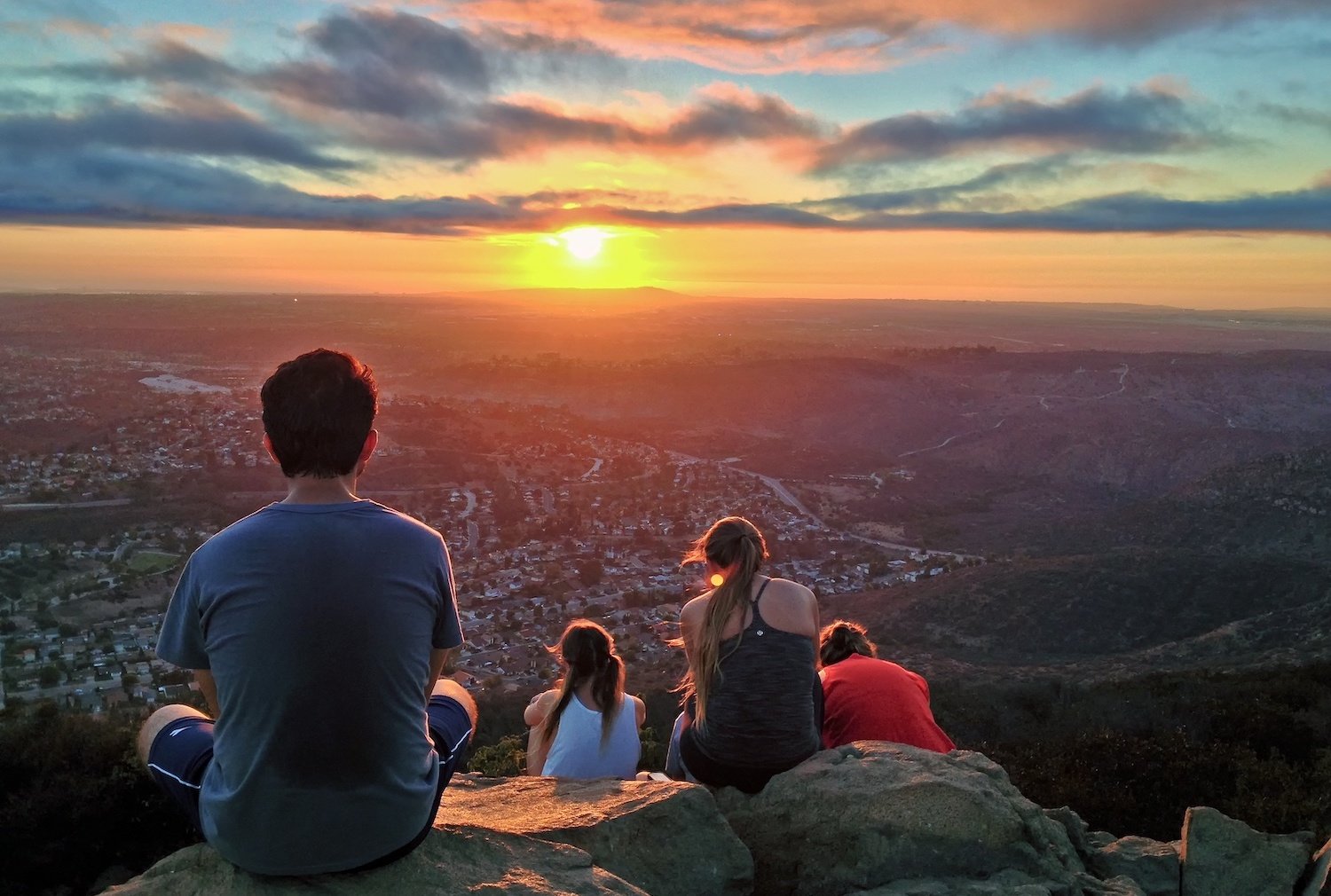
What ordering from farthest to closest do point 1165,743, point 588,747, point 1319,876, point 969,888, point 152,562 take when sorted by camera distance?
point 152,562
point 1165,743
point 588,747
point 1319,876
point 969,888

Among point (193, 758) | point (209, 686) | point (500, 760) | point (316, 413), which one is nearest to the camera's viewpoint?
point (316, 413)

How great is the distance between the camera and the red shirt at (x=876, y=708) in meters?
4.60

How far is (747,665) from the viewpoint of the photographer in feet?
13.3

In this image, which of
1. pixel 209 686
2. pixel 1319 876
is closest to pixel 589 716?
pixel 209 686

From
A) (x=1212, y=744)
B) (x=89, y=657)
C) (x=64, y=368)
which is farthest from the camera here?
(x=64, y=368)

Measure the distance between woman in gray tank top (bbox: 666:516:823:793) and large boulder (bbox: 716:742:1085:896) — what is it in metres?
0.17

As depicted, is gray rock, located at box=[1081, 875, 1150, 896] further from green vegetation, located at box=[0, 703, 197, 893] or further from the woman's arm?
green vegetation, located at box=[0, 703, 197, 893]

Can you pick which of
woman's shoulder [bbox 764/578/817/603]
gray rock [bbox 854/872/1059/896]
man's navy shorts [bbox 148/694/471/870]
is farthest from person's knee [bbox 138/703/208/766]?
gray rock [bbox 854/872/1059/896]

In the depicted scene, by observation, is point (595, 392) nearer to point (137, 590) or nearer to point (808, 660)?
point (137, 590)

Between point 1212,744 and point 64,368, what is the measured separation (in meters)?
73.3

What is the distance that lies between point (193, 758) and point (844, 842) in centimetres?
247

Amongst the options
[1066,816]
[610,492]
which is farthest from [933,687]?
[610,492]

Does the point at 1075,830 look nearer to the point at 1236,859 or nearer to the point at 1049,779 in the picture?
the point at 1236,859

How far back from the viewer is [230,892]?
2578mm
